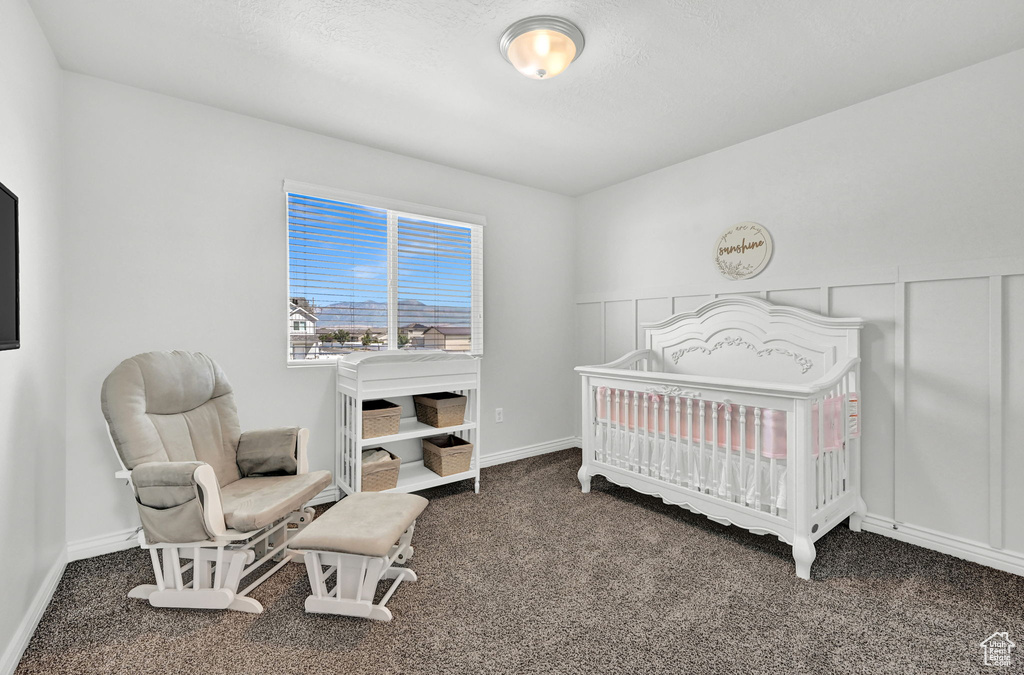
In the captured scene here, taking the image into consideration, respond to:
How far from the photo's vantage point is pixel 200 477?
164cm

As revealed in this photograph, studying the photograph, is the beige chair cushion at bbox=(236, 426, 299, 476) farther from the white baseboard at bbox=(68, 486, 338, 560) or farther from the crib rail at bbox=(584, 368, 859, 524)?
the crib rail at bbox=(584, 368, 859, 524)

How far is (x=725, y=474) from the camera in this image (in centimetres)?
228

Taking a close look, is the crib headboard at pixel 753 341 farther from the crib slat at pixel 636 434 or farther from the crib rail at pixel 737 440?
the crib slat at pixel 636 434

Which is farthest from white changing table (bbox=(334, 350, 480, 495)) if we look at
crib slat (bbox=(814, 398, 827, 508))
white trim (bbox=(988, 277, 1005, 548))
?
white trim (bbox=(988, 277, 1005, 548))

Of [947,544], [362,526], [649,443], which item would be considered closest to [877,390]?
[947,544]

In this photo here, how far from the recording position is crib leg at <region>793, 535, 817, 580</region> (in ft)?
6.43

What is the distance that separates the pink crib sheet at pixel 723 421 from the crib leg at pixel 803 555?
14.1 inches

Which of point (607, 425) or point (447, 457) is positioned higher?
point (607, 425)

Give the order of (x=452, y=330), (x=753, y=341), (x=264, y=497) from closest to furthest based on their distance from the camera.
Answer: (x=264, y=497) → (x=753, y=341) → (x=452, y=330)

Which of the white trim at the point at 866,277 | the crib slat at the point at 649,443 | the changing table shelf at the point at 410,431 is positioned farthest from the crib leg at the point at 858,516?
the changing table shelf at the point at 410,431

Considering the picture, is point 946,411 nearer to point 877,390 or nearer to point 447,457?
point 877,390

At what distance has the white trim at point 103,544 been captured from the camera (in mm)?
2152

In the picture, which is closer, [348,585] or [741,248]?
[348,585]

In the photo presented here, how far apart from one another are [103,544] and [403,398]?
1.67 m
